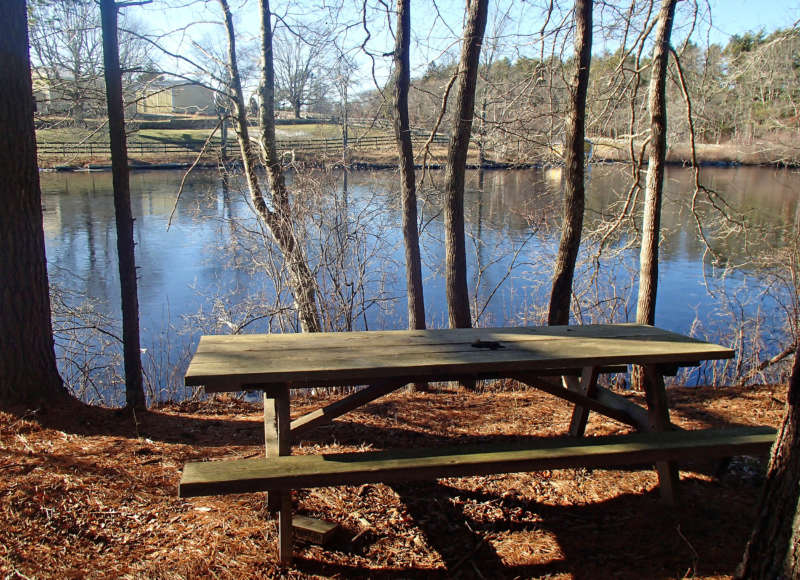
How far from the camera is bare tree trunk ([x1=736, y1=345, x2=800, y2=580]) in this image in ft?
6.47

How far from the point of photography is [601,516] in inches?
119

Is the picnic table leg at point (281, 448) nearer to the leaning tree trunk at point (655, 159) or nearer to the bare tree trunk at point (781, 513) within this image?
the bare tree trunk at point (781, 513)

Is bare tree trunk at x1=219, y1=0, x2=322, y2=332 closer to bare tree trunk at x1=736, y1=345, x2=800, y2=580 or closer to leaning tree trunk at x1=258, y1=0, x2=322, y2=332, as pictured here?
leaning tree trunk at x1=258, y1=0, x2=322, y2=332

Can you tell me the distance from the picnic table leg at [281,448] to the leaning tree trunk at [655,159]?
445 cm

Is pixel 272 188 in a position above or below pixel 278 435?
above

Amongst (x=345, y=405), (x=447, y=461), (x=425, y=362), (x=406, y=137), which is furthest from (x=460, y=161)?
(x=447, y=461)

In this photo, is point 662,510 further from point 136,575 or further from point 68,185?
point 68,185

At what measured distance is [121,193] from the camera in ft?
15.4

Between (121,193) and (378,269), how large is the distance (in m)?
5.56

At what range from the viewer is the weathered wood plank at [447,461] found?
7.73 ft

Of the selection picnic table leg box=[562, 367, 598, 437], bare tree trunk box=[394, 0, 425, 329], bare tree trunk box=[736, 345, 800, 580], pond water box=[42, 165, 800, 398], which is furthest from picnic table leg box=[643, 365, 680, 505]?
pond water box=[42, 165, 800, 398]

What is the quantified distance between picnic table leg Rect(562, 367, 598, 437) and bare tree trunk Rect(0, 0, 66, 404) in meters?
3.27

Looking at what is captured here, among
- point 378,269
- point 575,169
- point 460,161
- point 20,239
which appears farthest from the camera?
point 378,269

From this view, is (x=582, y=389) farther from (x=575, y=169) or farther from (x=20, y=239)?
(x=20, y=239)
